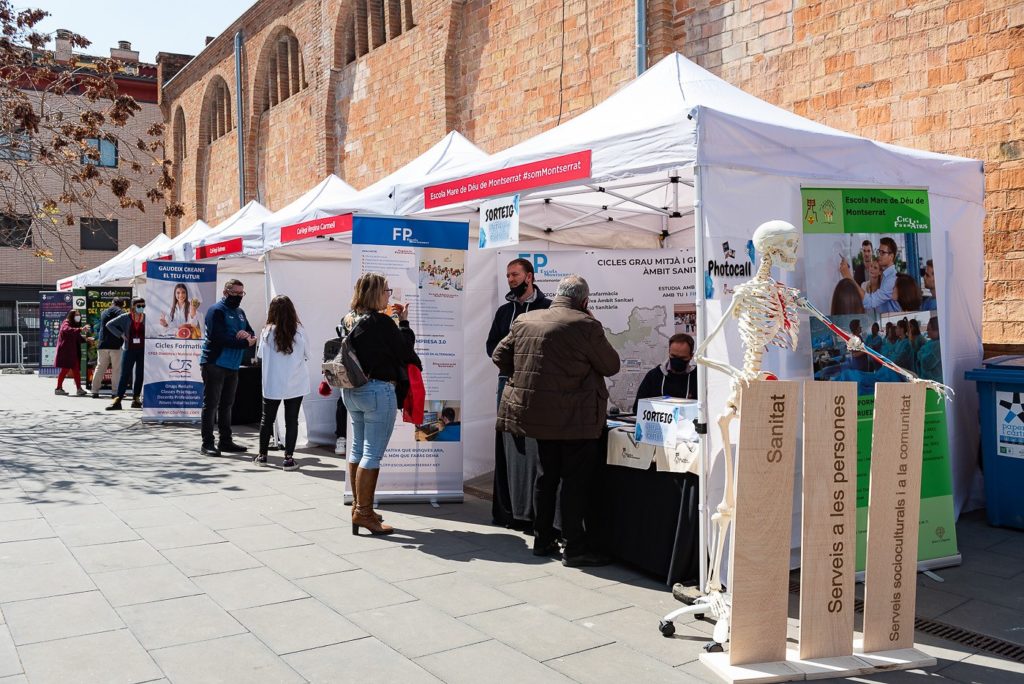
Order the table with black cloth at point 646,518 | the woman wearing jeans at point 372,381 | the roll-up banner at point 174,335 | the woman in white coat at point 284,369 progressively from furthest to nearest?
the roll-up banner at point 174,335 → the woman in white coat at point 284,369 → the woman wearing jeans at point 372,381 → the table with black cloth at point 646,518

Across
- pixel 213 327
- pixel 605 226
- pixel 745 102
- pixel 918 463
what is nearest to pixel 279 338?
pixel 213 327

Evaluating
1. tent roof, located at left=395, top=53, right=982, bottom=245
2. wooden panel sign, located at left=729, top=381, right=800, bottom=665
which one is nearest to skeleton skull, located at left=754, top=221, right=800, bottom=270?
wooden panel sign, located at left=729, top=381, right=800, bottom=665

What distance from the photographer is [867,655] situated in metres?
3.86

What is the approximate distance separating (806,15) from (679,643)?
7.27 metres

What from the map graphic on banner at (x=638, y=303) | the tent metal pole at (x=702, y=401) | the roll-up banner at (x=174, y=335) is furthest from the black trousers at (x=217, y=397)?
the tent metal pole at (x=702, y=401)

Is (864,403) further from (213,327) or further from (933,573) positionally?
(213,327)

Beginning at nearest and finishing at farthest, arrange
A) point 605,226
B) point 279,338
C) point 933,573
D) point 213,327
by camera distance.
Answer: point 933,573 → point 605,226 → point 279,338 → point 213,327

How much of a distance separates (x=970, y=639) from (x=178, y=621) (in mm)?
3894

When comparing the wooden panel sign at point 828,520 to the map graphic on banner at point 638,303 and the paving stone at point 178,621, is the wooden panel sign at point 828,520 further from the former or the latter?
the map graphic on banner at point 638,303

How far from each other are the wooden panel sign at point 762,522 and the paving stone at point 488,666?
837 mm

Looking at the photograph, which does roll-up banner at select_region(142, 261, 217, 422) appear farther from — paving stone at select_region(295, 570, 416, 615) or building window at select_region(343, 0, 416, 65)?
building window at select_region(343, 0, 416, 65)

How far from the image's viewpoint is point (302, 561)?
542 cm

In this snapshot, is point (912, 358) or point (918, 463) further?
point (912, 358)

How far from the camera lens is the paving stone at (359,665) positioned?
3.65 metres
